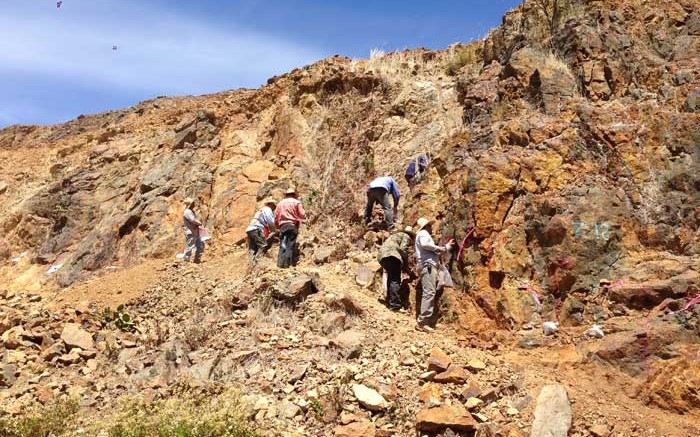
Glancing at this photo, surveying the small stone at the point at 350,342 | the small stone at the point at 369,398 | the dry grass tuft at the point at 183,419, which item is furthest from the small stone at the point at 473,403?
the dry grass tuft at the point at 183,419

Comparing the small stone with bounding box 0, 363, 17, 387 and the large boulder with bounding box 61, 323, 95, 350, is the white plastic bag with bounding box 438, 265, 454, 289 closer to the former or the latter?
the large boulder with bounding box 61, 323, 95, 350

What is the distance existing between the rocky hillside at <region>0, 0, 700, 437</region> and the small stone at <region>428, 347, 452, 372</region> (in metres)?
0.03

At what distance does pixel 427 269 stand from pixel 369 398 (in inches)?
97.1

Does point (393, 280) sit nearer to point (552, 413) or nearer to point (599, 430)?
point (552, 413)

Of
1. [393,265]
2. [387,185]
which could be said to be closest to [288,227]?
[387,185]

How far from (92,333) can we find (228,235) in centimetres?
367

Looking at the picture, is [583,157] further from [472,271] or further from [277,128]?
[277,128]

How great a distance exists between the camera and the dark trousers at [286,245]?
949 centimetres

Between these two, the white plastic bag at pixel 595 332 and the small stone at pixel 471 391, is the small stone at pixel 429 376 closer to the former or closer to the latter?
the small stone at pixel 471 391

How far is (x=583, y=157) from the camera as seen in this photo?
812cm

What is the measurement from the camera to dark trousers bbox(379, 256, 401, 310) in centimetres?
820

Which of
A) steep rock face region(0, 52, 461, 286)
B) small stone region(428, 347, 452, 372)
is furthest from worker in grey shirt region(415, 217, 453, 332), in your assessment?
steep rock face region(0, 52, 461, 286)

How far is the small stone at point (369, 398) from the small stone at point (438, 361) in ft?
2.26

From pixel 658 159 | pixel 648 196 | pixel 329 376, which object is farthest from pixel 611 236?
pixel 329 376
